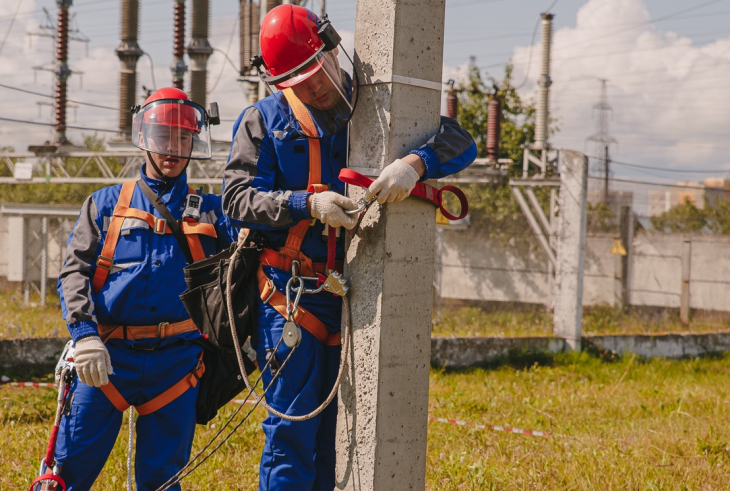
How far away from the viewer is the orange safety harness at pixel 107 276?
3260mm

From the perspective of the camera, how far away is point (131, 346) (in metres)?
3.30

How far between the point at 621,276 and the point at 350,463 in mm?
11796

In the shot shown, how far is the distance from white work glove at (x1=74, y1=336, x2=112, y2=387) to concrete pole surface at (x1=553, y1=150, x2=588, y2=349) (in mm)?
7349

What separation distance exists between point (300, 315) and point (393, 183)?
0.66 m

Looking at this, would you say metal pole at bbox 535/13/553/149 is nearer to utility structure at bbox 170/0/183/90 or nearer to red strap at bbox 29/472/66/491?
utility structure at bbox 170/0/183/90

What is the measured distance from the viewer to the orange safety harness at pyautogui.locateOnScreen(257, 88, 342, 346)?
2.77 meters

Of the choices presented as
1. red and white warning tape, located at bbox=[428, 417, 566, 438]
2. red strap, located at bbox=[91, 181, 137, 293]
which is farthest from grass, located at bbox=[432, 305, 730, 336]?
red strap, located at bbox=[91, 181, 137, 293]

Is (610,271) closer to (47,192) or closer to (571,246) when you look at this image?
(571,246)

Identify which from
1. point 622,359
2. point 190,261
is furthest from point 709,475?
point 622,359

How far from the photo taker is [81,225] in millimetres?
3312

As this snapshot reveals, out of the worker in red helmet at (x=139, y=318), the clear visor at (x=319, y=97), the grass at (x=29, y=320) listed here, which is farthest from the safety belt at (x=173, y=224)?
the grass at (x=29, y=320)

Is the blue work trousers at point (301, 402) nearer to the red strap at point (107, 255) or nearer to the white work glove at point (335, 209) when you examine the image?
the white work glove at point (335, 209)

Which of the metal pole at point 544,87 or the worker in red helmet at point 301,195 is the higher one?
the metal pole at point 544,87

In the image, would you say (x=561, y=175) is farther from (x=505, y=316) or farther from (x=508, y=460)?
(x=508, y=460)
